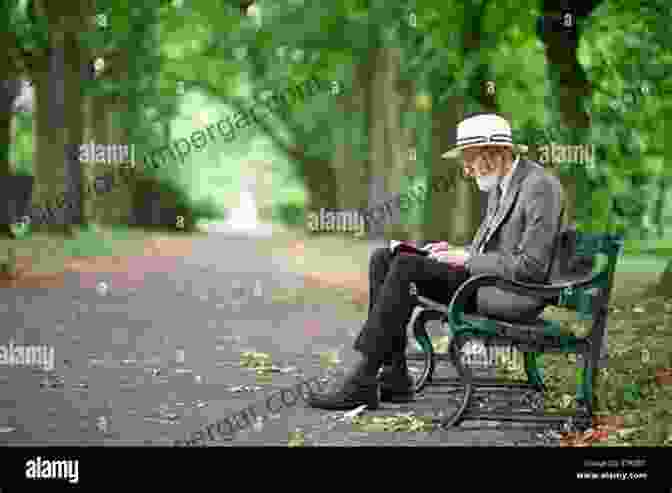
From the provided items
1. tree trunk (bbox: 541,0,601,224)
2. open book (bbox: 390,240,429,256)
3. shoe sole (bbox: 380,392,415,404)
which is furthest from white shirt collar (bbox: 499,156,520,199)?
tree trunk (bbox: 541,0,601,224)

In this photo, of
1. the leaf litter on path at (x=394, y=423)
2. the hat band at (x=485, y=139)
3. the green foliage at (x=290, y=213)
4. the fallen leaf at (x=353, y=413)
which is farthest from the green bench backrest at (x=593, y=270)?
the green foliage at (x=290, y=213)

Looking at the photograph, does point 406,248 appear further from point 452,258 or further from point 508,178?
point 508,178

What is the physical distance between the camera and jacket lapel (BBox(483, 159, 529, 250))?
6.49m

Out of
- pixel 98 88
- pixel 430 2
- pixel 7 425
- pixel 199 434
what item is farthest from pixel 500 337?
pixel 98 88

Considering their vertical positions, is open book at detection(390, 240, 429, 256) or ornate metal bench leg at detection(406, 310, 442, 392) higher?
open book at detection(390, 240, 429, 256)

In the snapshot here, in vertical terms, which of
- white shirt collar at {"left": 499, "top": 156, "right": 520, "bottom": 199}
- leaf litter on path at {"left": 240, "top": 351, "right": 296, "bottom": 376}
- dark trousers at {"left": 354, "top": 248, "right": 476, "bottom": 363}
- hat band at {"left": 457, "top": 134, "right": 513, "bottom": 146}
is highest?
hat band at {"left": 457, "top": 134, "right": 513, "bottom": 146}

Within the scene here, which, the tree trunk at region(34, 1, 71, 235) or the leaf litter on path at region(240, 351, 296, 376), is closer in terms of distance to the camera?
the leaf litter on path at region(240, 351, 296, 376)

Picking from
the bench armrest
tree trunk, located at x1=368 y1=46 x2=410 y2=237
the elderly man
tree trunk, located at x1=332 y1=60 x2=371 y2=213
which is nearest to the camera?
the bench armrest

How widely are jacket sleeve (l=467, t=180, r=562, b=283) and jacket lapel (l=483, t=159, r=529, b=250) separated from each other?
101mm

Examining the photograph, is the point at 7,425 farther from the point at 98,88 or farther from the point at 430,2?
the point at 98,88

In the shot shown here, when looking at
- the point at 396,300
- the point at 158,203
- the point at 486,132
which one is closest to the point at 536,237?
the point at 486,132

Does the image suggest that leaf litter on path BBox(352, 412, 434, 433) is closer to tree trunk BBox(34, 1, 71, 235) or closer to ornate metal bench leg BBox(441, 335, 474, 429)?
ornate metal bench leg BBox(441, 335, 474, 429)

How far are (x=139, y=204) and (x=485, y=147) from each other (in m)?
29.8

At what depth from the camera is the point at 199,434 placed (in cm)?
621
